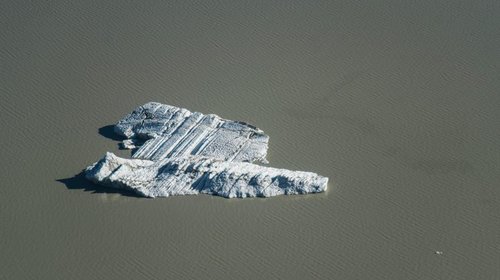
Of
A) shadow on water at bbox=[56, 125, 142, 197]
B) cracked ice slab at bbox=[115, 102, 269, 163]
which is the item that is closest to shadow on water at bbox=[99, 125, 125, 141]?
cracked ice slab at bbox=[115, 102, 269, 163]

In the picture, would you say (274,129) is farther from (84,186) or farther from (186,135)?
(84,186)

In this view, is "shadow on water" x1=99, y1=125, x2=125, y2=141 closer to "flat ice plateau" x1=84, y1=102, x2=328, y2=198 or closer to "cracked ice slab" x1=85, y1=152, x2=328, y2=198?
"flat ice plateau" x1=84, y1=102, x2=328, y2=198

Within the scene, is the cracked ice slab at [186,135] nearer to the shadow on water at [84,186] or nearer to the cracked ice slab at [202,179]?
the cracked ice slab at [202,179]

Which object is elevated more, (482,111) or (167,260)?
(482,111)

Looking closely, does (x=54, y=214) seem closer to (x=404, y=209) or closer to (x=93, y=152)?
(x=93, y=152)

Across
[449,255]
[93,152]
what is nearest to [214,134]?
[93,152]

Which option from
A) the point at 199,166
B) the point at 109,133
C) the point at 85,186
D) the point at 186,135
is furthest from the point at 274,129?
the point at 85,186

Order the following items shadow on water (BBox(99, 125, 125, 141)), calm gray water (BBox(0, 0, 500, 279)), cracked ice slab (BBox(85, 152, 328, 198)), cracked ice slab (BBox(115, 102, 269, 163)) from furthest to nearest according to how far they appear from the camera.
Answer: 1. shadow on water (BBox(99, 125, 125, 141))
2. cracked ice slab (BBox(115, 102, 269, 163))
3. cracked ice slab (BBox(85, 152, 328, 198))
4. calm gray water (BBox(0, 0, 500, 279))
